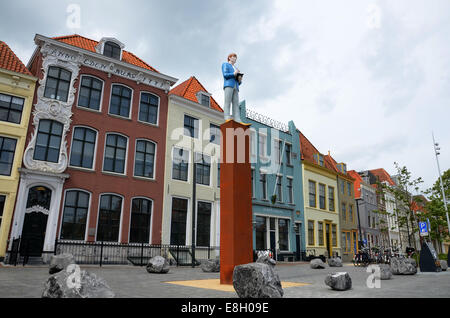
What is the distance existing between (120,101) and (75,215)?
797 cm

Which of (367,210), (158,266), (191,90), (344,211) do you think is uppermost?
(191,90)

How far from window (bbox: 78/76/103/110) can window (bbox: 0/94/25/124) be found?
3.23 metres

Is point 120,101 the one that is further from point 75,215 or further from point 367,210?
point 367,210

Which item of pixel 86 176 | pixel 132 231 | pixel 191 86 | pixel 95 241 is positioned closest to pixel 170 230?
pixel 132 231

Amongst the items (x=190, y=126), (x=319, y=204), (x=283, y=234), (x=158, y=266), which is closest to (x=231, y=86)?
(x=158, y=266)

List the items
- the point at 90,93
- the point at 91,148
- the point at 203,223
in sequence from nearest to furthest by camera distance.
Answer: the point at 91,148
the point at 90,93
the point at 203,223

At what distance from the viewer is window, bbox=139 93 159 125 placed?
72.8ft

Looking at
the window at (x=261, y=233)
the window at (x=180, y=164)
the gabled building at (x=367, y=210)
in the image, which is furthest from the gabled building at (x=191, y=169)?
the gabled building at (x=367, y=210)

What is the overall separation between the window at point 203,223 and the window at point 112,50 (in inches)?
471

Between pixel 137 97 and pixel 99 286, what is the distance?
59.9ft

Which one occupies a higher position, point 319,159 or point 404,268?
point 319,159

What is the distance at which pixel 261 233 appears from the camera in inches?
1061
